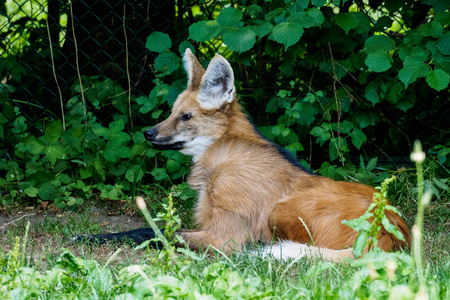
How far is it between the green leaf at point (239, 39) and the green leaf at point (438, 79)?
1.04 metres

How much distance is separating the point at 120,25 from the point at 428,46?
2.37m

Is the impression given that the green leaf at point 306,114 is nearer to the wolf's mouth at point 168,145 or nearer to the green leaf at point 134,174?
the wolf's mouth at point 168,145

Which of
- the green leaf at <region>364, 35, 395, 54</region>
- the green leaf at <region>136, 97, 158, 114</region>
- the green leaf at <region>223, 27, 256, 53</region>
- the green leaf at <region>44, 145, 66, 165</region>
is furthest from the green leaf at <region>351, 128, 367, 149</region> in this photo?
the green leaf at <region>44, 145, 66, 165</region>

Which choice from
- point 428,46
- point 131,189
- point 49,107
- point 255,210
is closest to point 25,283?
point 255,210

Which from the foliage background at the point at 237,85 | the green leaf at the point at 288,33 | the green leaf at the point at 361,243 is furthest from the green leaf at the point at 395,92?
the green leaf at the point at 361,243

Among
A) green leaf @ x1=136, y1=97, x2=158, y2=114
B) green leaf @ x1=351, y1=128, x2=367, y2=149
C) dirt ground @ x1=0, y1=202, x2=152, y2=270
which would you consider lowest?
dirt ground @ x1=0, y1=202, x2=152, y2=270

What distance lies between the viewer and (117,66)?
13.9ft

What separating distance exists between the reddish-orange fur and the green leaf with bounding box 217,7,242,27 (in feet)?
1.11

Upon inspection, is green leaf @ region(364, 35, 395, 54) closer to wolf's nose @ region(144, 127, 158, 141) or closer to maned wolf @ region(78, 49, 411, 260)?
maned wolf @ region(78, 49, 411, 260)

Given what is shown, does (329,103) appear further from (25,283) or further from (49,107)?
(25,283)

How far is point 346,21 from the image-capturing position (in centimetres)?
337

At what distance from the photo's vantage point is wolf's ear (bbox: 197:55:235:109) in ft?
10.3

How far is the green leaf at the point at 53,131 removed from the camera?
149 inches

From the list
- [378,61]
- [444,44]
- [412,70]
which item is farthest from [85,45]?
[444,44]
